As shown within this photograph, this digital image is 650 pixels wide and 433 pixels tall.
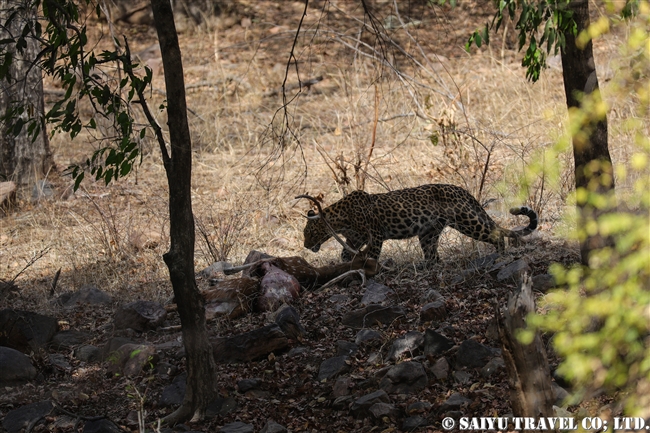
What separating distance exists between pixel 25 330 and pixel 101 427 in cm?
197

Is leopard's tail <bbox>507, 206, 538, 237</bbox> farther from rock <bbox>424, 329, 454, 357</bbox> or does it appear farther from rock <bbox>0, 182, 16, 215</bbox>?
rock <bbox>0, 182, 16, 215</bbox>

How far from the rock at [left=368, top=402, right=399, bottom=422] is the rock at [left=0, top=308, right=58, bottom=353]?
2.89 metres

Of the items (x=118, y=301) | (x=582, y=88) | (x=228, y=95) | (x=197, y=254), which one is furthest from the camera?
(x=228, y=95)

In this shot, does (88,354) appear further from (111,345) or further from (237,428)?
(237,428)

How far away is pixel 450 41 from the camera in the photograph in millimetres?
18047

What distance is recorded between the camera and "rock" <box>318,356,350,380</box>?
5398 millimetres

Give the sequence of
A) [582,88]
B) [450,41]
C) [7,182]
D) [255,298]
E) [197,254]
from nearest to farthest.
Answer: [582,88], [255,298], [197,254], [7,182], [450,41]

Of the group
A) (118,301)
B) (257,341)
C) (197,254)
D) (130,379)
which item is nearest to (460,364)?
(257,341)

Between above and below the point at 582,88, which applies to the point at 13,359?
below

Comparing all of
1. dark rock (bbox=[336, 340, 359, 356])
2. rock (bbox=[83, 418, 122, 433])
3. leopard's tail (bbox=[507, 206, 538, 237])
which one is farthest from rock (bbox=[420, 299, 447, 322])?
rock (bbox=[83, 418, 122, 433])

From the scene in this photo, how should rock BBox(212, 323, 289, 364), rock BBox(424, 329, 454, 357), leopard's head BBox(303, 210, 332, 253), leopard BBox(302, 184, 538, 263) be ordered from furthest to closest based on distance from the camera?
leopard's head BBox(303, 210, 332, 253), leopard BBox(302, 184, 538, 263), rock BBox(212, 323, 289, 364), rock BBox(424, 329, 454, 357)

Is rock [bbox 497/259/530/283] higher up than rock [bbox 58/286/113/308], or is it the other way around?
rock [bbox 497/259/530/283]

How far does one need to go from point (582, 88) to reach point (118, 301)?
458 cm

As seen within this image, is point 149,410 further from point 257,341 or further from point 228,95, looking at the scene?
point 228,95
